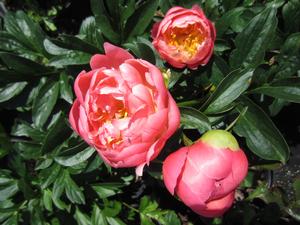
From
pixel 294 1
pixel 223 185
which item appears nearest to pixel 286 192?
pixel 294 1

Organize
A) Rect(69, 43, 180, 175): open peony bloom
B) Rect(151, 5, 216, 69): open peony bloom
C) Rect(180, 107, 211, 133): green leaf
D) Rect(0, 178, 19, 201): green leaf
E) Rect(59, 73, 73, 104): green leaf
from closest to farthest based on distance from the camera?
Rect(69, 43, 180, 175): open peony bloom < Rect(180, 107, 211, 133): green leaf < Rect(151, 5, 216, 69): open peony bloom < Rect(59, 73, 73, 104): green leaf < Rect(0, 178, 19, 201): green leaf

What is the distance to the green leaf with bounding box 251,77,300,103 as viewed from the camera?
1245mm

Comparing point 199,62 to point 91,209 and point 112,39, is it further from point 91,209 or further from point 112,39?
point 91,209

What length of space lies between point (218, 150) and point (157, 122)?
0.15 metres

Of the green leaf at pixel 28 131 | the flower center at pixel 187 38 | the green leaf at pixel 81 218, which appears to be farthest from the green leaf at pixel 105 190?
the flower center at pixel 187 38

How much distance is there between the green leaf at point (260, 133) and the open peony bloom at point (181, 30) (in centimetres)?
18

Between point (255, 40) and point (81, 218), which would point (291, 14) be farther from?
point (81, 218)

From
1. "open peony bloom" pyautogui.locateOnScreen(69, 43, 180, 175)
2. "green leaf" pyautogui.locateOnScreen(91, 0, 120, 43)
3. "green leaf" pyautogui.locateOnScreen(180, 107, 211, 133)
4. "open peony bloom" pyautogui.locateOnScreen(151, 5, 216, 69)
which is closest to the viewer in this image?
"open peony bloom" pyautogui.locateOnScreen(69, 43, 180, 175)

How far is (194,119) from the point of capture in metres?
1.14


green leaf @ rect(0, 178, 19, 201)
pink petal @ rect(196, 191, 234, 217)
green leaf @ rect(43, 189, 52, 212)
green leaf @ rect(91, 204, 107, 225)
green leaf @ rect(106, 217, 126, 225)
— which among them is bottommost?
green leaf @ rect(106, 217, 126, 225)

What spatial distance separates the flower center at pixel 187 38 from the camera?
125 cm

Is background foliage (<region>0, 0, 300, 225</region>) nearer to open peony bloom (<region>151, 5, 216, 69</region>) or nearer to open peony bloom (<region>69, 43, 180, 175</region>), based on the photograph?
open peony bloom (<region>151, 5, 216, 69</region>)

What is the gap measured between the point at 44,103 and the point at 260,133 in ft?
2.10

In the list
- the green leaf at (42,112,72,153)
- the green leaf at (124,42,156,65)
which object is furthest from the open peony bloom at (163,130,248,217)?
the green leaf at (42,112,72,153)
